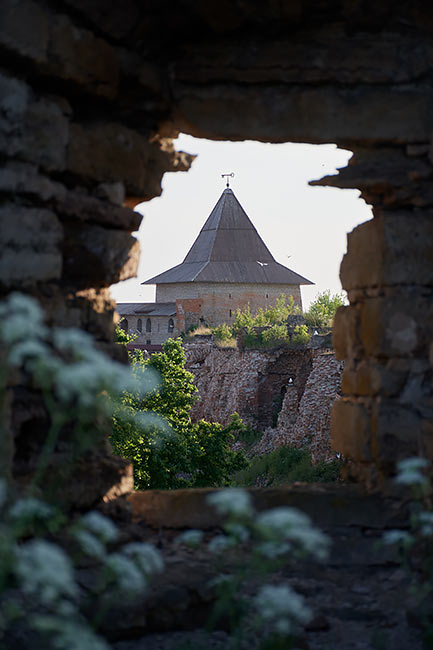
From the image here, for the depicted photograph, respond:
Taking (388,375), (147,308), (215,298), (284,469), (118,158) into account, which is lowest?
(284,469)

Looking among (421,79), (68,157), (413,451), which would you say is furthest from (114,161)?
(413,451)

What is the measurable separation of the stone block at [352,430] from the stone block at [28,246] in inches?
83.4

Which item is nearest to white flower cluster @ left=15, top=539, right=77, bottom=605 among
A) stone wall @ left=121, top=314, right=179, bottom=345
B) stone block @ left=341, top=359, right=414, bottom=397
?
stone block @ left=341, top=359, right=414, bottom=397

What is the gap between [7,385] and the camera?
3885 millimetres

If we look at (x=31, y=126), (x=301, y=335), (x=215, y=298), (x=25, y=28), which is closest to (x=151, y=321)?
(x=215, y=298)

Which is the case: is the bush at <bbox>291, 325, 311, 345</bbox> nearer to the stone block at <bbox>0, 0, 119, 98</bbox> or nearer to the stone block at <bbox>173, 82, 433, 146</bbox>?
the stone block at <bbox>173, 82, 433, 146</bbox>

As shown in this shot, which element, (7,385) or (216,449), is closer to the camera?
Answer: (7,385)

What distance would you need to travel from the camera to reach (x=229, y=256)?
49.3 metres

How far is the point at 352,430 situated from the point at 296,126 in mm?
1994

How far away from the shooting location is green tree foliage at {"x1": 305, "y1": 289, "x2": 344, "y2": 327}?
1224 inches

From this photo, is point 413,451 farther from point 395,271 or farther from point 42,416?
point 42,416

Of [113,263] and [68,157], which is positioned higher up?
[68,157]

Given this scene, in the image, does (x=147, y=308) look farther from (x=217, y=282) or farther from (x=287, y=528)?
(x=287, y=528)

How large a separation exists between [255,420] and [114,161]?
24.0 meters
